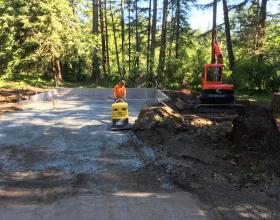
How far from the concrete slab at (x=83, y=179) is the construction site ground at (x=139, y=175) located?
0.05ft

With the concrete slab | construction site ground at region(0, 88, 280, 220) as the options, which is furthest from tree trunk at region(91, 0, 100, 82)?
construction site ground at region(0, 88, 280, 220)

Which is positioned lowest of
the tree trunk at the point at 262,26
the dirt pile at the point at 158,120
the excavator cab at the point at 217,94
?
the dirt pile at the point at 158,120

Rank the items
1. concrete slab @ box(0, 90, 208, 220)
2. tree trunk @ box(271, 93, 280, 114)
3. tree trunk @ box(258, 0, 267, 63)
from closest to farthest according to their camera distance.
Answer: concrete slab @ box(0, 90, 208, 220) → tree trunk @ box(271, 93, 280, 114) → tree trunk @ box(258, 0, 267, 63)

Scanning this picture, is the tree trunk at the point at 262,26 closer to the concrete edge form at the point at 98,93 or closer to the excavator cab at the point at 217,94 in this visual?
the concrete edge form at the point at 98,93

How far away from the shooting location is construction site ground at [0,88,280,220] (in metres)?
5.99

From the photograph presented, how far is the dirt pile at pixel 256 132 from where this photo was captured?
8609 millimetres

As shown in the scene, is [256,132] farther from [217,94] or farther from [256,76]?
[256,76]

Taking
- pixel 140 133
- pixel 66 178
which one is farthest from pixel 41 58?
pixel 66 178

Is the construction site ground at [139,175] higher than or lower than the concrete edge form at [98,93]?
lower

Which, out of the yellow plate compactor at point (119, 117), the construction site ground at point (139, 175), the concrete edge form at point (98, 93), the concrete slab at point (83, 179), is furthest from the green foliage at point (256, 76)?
the concrete slab at point (83, 179)

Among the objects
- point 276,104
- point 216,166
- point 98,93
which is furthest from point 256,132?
point 98,93

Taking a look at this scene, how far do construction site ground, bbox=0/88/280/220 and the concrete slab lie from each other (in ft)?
0.05

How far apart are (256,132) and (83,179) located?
157 inches

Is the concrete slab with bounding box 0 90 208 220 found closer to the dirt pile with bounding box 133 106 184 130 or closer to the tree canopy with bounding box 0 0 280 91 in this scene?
the dirt pile with bounding box 133 106 184 130
